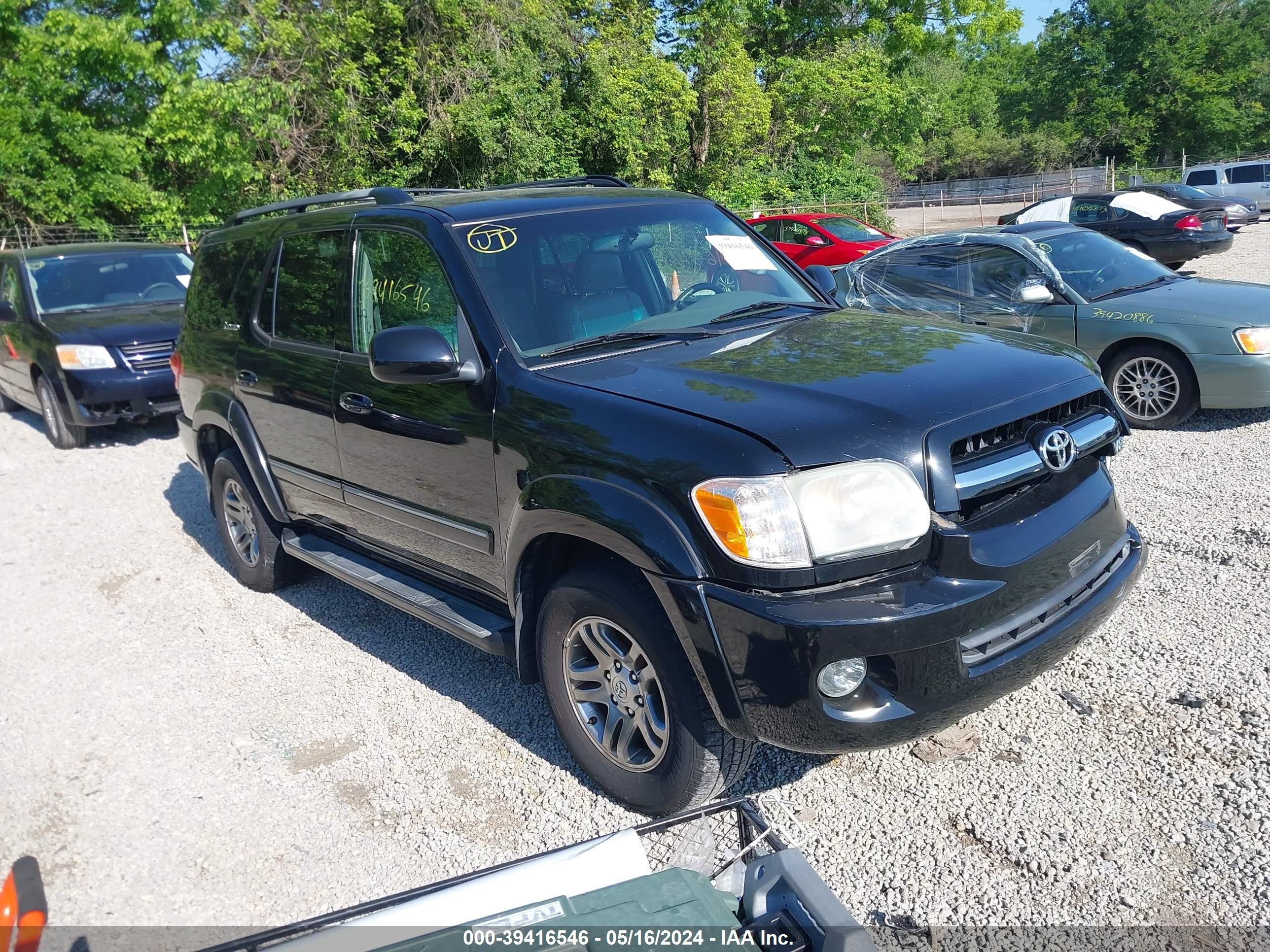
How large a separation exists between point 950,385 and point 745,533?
87 centimetres

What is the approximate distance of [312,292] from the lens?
14.7 feet

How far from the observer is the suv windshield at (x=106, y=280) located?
9852 mm

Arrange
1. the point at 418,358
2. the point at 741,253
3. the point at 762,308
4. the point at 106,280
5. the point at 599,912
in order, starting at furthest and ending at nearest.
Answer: the point at 106,280 < the point at 741,253 < the point at 762,308 < the point at 418,358 < the point at 599,912

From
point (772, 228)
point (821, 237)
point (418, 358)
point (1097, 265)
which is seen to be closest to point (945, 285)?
point (1097, 265)

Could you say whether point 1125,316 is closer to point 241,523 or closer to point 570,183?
point 570,183

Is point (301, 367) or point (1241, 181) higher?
point (301, 367)

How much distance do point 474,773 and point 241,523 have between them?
275 cm

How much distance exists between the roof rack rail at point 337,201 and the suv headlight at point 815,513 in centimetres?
230

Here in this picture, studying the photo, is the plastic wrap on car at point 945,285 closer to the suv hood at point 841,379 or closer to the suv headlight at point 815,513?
the suv hood at point 841,379

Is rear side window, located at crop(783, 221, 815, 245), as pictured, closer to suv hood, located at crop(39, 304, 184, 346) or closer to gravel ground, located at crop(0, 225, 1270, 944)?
suv hood, located at crop(39, 304, 184, 346)

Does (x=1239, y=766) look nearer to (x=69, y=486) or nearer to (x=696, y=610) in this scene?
(x=696, y=610)

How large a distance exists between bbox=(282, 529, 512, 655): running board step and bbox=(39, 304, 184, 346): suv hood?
5356 millimetres

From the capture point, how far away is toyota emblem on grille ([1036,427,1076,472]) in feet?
9.70

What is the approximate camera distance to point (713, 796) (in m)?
3.05
